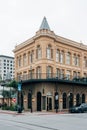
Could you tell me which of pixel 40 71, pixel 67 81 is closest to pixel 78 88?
pixel 67 81

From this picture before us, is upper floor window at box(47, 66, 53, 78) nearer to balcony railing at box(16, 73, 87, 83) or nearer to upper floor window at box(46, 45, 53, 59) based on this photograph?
balcony railing at box(16, 73, 87, 83)

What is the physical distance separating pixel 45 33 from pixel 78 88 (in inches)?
519

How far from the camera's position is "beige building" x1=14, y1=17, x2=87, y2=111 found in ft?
155

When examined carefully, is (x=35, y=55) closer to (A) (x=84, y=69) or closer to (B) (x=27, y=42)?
(B) (x=27, y=42)

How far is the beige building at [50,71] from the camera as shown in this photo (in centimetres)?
4725

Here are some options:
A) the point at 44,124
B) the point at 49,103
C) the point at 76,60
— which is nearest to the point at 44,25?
the point at 76,60

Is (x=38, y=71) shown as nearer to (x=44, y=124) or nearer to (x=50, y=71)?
(x=50, y=71)

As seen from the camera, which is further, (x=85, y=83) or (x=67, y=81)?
(x=85, y=83)

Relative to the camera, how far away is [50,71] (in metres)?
49.2

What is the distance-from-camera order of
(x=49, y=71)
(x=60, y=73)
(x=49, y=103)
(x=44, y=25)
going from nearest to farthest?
1. (x=49, y=103)
2. (x=49, y=71)
3. (x=44, y=25)
4. (x=60, y=73)

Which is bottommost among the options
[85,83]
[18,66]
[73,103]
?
[73,103]

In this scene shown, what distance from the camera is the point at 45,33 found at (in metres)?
47.9

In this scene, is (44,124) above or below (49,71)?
below

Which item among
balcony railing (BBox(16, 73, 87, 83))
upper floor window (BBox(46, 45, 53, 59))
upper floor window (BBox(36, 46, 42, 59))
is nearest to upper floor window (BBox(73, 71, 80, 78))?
balcony railing (BBox(16, 73, 87, 83))
